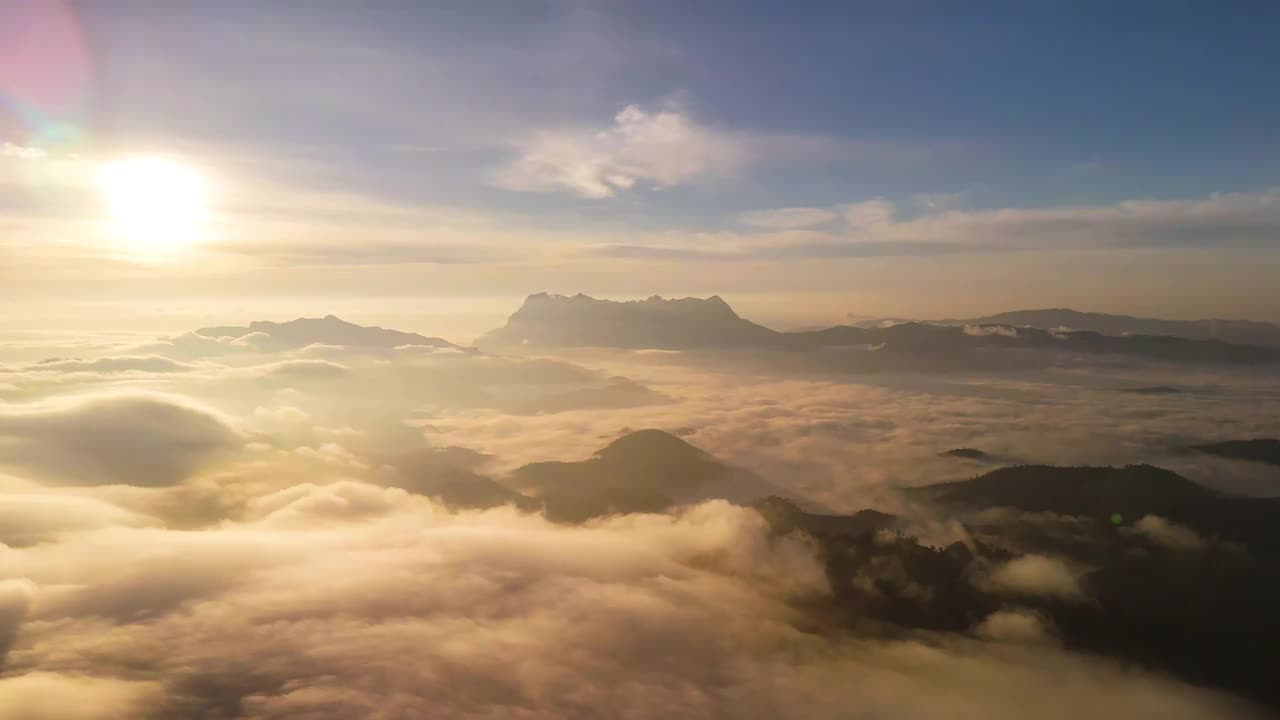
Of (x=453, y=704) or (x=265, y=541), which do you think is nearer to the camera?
(x=453, y=704)

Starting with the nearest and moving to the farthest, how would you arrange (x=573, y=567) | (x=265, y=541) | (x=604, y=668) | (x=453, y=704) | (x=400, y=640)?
(x=453, y=704)
(x=400, y=640)
(x=604, y=668)
(x=265, y=541)
(x=573, y=567)

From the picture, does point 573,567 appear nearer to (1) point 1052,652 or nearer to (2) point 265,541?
(2) point 265,541

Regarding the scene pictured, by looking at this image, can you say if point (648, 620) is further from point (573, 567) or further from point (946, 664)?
point (946, 664)

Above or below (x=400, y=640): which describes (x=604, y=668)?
below

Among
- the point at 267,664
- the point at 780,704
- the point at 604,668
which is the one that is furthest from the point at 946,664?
the point at 267,664

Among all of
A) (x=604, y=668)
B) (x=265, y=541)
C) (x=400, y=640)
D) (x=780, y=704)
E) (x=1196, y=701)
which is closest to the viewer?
(x=400, y=640)

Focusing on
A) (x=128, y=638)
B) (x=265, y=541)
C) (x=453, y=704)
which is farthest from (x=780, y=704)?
(x=265, y=541)

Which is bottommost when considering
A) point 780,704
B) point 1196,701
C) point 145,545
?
point 1196,701

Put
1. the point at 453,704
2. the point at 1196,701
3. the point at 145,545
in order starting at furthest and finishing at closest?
1. the point at 1196,701
2. the point at 145,545
3. the point at 453,704

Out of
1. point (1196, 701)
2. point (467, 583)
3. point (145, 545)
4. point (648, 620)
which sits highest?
point (145, 545)
